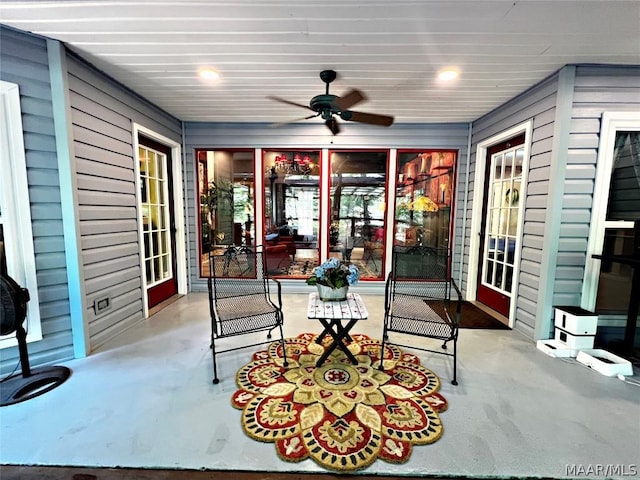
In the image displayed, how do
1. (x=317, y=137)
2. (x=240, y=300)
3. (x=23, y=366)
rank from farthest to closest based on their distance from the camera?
(x=317, y=137) < (x=240, y=300) < (x=23, y=366)

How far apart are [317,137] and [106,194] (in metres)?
2.69

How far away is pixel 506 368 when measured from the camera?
7.43 feet

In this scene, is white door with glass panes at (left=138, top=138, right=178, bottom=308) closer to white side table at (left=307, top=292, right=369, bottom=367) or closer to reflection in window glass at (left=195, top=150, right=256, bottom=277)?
reflection in window glass at (left=195, top=150, right=256, bottom=277)

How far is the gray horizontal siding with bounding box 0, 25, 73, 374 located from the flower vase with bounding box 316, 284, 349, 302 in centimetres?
214

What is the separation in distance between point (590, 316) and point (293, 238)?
11.4ft

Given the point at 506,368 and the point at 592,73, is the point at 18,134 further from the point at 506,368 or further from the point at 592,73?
the point at 592,73

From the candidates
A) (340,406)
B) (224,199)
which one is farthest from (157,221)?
(340,406)

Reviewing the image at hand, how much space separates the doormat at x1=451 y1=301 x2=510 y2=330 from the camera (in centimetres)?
310

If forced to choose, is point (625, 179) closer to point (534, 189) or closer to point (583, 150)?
point (583, 150)

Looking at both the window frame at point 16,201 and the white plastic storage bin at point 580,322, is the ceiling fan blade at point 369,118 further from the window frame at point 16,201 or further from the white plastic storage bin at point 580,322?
the window frame at point 16,201

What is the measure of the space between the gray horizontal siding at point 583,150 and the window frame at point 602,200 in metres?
0.03

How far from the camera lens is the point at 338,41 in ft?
6.93

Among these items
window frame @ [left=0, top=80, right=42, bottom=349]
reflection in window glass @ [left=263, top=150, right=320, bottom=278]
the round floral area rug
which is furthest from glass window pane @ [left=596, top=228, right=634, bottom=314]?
window frame @ [left=0, top=80, right=42, bottom=349]

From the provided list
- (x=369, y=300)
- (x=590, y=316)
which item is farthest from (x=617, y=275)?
(x=369, y=300)
